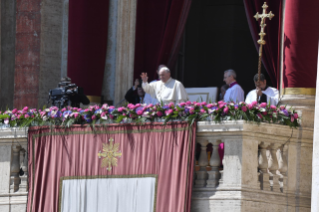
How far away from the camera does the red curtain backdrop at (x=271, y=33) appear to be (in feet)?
44.4

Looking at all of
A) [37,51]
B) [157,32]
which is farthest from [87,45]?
[157,32]

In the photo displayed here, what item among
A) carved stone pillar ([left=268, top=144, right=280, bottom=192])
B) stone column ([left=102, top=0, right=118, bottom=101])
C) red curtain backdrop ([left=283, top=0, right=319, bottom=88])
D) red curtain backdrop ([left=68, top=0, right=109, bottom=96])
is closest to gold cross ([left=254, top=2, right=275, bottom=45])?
red curtain backdrop ([left=283, top=0, right=319, bottom=88])

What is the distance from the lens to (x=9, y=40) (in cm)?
1565

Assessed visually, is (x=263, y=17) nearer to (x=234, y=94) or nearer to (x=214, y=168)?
(x=234, y=94)

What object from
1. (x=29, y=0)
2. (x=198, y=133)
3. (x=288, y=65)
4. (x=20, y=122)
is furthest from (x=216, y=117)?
(x=29, y=0)

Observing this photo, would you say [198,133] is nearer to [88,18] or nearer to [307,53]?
[307,53]

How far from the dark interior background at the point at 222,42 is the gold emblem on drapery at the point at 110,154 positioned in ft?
23.6

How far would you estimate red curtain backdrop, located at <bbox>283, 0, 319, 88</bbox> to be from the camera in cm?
1273

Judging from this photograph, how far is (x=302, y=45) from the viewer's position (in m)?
12.8

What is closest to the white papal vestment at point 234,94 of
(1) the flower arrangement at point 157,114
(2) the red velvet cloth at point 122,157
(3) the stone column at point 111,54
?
(1) the flower arrangement at point 157,114

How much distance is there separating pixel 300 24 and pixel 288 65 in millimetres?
643

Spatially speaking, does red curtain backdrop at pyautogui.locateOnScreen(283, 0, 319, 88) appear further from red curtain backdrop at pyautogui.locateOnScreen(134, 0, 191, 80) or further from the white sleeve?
red curtain backdrop at pyautogui.locateOnScreen(134, 0, 191, 80)

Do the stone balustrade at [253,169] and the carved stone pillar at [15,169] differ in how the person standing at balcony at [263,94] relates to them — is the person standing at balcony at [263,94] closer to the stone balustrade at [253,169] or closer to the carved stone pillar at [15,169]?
the stone balustrade at [253,169]

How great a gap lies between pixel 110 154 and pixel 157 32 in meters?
3.42
